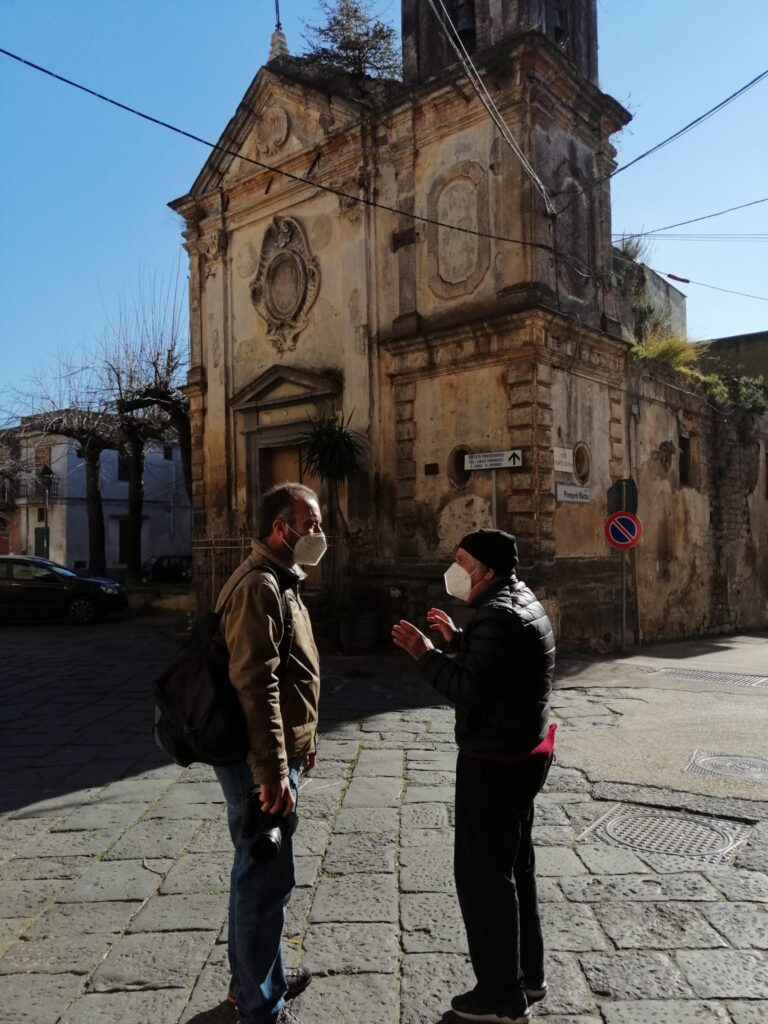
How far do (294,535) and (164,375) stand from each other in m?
18.6

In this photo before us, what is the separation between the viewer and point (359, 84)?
1385 cm

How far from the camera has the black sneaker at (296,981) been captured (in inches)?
115

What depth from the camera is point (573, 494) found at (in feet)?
37.6

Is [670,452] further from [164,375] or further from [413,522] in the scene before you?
[164,375]

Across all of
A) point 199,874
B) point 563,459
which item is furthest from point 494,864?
point 563,459

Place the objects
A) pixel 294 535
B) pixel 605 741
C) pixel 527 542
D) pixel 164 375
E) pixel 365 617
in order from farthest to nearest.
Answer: pixel 164 375, pixel 365 617, pixel 527 542, pixel 605 741, pixel 294 535

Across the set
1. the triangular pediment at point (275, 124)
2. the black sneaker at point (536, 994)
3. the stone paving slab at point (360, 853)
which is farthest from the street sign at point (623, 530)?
the black sneaker at point (536, 994)

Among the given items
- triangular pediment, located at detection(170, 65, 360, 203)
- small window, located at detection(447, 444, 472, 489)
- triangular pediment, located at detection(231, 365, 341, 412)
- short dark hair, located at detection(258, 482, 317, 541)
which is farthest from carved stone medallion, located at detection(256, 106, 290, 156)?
short dark hair, located at detection(258, 482, 317, 541)

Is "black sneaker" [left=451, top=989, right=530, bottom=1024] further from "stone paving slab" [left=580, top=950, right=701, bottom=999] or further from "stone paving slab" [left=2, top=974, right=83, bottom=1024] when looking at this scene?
"stone paving slab" [left=2, top=974, right=83, bottom=1024]

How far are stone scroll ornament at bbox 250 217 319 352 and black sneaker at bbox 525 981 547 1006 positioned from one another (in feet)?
40.9

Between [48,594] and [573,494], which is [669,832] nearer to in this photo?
A: [573,494]

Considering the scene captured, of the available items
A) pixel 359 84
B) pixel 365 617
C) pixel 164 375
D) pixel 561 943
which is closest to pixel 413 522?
pixel 365 617

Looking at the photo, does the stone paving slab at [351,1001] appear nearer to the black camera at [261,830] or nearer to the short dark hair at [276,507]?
the black camera at [261,830]

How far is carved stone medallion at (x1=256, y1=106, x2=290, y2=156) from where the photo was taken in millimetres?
14586
